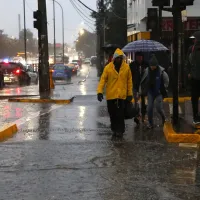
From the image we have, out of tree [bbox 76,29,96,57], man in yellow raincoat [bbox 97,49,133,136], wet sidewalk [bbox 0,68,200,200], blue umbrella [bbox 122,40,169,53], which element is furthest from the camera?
tree [bbox 76,29,96,57]

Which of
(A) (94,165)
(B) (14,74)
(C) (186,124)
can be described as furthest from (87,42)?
(A) (94,165)

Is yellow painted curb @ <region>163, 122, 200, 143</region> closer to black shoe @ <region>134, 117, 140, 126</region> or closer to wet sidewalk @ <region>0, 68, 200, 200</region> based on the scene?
wet sidewalk @ <region>0, 68, 200, 200</region>

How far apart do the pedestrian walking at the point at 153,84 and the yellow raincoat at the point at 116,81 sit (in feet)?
3.39

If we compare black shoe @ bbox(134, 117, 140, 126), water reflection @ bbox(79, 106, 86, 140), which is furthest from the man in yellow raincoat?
black shoe @ bbox(134, 117, 140, 126)

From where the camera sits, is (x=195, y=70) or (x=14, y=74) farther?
(x=14, y=74)

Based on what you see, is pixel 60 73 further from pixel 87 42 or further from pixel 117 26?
pixel 87 42

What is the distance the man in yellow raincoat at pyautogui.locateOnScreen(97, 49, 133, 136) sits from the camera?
9375 millimetres

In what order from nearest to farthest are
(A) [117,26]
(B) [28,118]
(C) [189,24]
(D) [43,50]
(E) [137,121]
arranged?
1. (E) [137,121]
2. (B) [28,118]
3. (D) [43,50]
4. (C) [189,24]
5. (A) [117,26]

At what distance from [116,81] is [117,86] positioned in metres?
0.10

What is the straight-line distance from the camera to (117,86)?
939 centimetres

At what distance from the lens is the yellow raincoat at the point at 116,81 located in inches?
369

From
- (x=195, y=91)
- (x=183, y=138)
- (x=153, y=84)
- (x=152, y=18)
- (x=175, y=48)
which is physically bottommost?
(x=183, y=138)

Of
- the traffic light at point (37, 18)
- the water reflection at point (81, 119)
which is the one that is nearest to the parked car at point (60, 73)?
the traffic light at point (37, 18)

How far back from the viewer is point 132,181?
6.26 m
